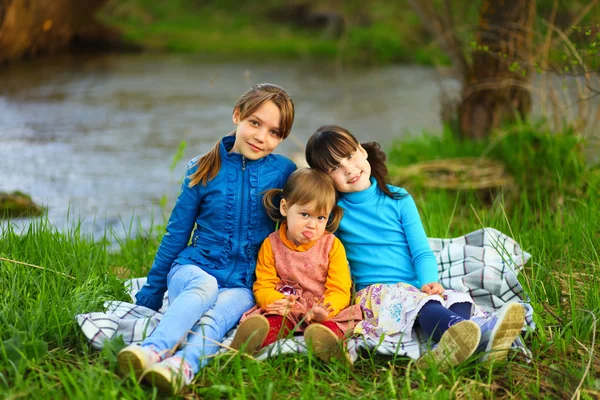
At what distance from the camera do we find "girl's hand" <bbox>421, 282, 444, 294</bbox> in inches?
107

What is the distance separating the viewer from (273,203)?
2883mm

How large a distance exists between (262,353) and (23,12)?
7282 mm

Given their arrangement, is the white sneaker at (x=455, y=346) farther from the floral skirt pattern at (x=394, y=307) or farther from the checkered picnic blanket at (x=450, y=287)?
the floral skirt pattern at (x=394, y=307)

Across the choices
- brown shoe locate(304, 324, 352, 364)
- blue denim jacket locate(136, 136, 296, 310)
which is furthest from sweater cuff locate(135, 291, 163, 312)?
brown shoe locate(304, 324, 352, 364)

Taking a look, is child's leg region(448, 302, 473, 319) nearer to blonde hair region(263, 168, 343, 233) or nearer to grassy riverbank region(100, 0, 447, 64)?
blonde hair region(263, 168, 343, 233)

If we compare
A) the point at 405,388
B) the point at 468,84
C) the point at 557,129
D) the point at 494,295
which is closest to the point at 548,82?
the point at 557,129

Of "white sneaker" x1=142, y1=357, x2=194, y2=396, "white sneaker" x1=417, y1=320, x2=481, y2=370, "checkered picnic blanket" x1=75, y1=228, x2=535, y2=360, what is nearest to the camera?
"white sneaker" x1=142, y1=357, x2=194, y2=396

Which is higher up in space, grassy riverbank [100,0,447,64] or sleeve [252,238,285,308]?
grassy riverbank [100,0,447,64]

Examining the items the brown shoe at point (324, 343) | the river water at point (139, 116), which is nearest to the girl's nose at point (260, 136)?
the brown shoe at point (324, 343)

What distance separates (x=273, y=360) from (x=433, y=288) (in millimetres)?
698

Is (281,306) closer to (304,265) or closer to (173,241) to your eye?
(304,265)

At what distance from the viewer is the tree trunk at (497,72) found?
16.1 ft

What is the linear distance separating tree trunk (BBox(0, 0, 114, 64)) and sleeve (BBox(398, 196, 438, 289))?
596 centimetres

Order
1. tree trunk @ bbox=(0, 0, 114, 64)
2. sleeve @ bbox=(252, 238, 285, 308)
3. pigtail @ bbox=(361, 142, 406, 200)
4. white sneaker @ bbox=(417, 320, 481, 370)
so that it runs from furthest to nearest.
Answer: tree trunk @ bbox=(0, 0, 114, 64)
pigtail @ bbox=(361, 142, 406, 200)
sleeve @ bbox=(252, 238, 285, 308)
white sneaker @ bbox=(417, 320, 481, 370)
